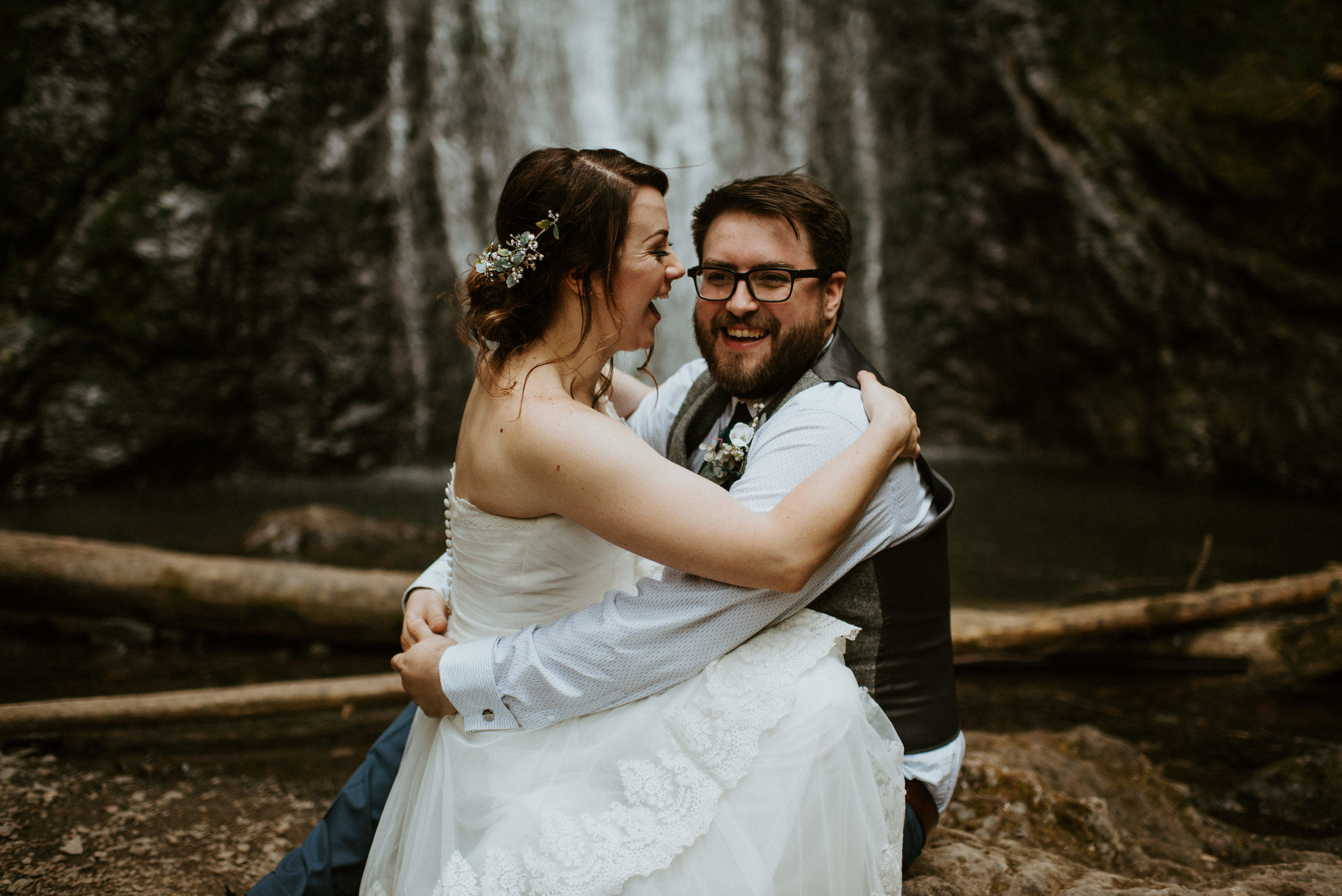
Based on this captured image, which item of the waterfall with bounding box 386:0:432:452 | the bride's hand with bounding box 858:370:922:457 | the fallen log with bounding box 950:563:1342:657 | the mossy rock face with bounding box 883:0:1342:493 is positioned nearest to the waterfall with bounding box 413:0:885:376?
the waterfall with bounding box 386:0:432:452

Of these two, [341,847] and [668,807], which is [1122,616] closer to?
[668,807]

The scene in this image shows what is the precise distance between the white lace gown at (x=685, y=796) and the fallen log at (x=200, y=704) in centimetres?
142

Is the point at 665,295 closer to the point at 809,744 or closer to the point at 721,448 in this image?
the point at 721,448

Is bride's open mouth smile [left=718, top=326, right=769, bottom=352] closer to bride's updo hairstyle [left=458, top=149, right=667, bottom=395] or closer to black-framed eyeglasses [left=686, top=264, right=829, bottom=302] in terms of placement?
black-framed eyeglasses [left=686, top=264, right=829, bottom=302]

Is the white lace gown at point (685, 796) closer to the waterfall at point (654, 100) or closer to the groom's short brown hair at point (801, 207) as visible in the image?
the groom's short brown hair at point (801, 207)

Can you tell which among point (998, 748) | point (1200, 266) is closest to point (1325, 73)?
point (1200, 266)

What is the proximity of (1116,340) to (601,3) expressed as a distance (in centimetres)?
791

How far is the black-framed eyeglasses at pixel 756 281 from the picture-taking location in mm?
2398

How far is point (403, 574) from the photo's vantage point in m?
4.59

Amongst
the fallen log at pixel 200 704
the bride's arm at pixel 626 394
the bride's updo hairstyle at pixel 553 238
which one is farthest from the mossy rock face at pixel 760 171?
the bride's updo hairstyle at pixel 553 238

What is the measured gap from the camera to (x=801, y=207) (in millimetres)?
2395

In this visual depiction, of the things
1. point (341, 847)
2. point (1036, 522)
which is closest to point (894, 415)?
point (341, 847)

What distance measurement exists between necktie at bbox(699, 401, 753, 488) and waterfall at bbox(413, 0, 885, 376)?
335 inches

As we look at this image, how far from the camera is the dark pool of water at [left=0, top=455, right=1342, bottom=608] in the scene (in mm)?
6602
